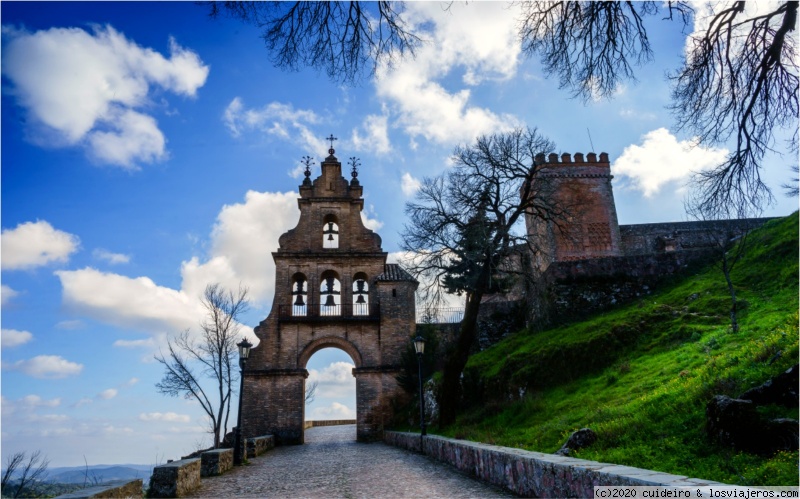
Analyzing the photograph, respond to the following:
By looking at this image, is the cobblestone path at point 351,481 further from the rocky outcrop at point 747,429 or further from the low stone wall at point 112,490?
the rocky outcrop at point 747,429

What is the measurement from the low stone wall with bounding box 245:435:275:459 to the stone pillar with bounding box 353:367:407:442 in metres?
4.54

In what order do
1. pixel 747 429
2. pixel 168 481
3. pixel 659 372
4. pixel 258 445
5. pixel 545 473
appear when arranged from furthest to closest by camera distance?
pixel 258 445 → pixel 659 372 → pixel 168 481 → pixel 747 429 → pixel 545 473

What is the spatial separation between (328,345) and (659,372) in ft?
56.3

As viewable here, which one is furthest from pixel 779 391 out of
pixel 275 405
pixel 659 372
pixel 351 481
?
pixel 275 405

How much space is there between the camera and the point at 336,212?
27.2 meters

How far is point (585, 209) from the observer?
33.1 metres

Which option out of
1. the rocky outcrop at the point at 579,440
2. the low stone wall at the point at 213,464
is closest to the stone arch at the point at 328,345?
the low stone wall at the point at 213,464

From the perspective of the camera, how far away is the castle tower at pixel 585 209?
32.4 metres

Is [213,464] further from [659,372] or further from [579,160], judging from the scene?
[579,160]

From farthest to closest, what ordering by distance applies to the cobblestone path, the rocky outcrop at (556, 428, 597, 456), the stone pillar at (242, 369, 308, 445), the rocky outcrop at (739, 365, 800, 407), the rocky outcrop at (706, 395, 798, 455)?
the stone pillar at (242, 369, 308, 445), the rocky outcrop at (556, 428, 597, 456), the cobblestone path, the rocky outcrop at (739, 365, 800, 407), the rocky outcrop at (706, 395, 798, 455)

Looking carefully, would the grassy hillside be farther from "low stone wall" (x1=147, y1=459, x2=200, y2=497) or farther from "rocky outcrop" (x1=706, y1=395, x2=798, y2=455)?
"low stone wall" (x1=147, y1=459, x2=200, y2=497)

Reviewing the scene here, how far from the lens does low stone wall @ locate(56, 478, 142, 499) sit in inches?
192

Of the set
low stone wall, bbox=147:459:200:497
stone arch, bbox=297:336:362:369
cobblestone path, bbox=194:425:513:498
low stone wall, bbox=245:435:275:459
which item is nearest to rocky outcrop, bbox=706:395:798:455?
cobblestone path, bbox=194:425:513:498

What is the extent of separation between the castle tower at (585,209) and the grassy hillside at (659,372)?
36.5ft
